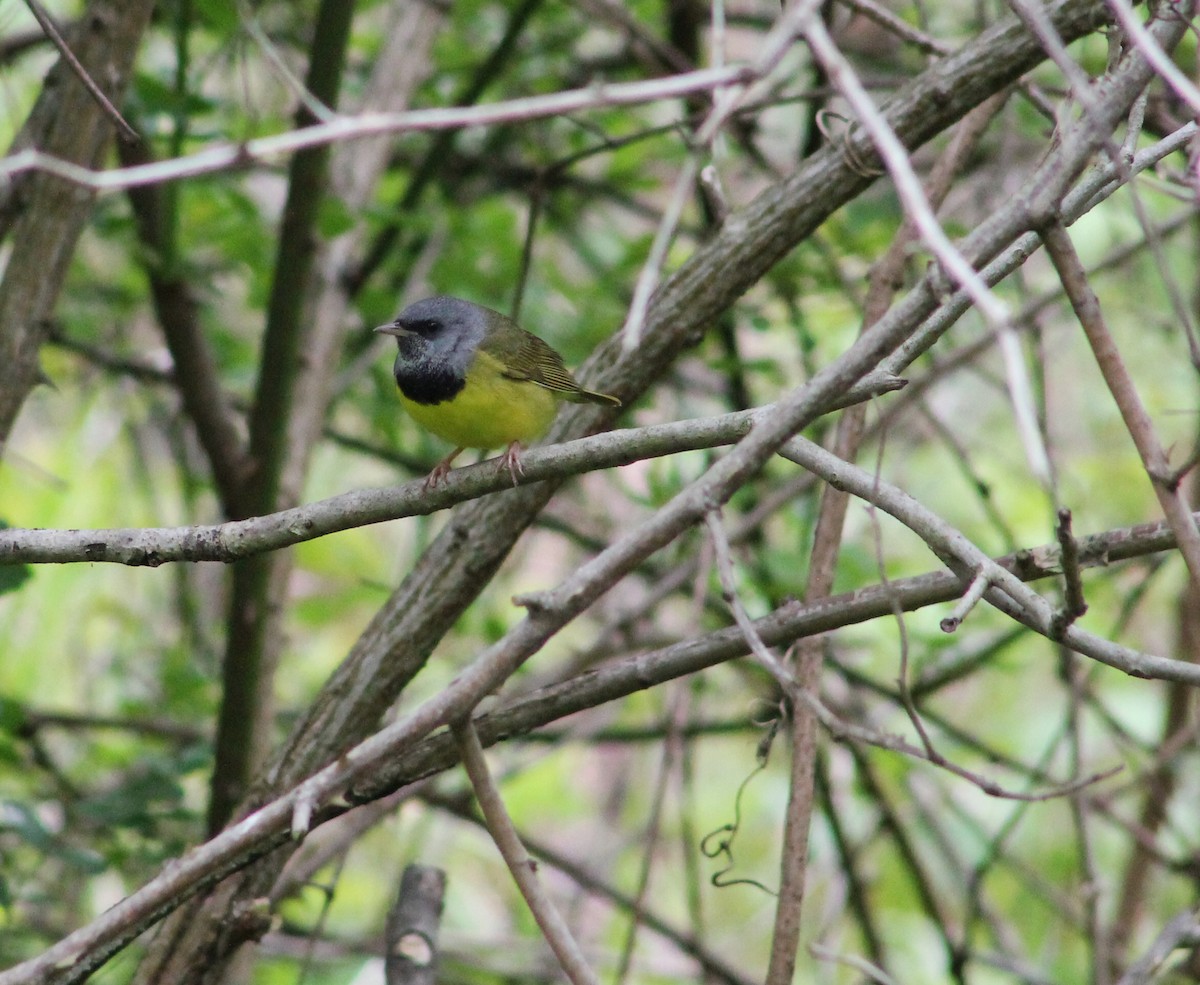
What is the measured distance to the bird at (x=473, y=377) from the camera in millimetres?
4055

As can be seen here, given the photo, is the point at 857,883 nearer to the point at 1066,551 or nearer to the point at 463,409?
the point at 463,409

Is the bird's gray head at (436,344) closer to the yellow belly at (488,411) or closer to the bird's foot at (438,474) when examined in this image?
the yellow belly at (488,411)

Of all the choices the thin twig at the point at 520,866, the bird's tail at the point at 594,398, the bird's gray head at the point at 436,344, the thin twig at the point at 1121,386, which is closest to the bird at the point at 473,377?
the bird's gray head at the point at 436,344

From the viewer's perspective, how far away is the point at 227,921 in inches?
129

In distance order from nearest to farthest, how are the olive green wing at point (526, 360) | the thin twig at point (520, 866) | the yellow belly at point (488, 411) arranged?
the thin twig at point (520, 866), the yellow belly at point (488, 411), the olive green wing at point (526, 360)

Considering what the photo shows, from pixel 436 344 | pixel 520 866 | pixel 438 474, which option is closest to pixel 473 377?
pixel 436 344

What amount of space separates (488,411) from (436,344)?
413 millimetres

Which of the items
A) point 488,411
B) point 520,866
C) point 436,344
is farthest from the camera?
point 436,344

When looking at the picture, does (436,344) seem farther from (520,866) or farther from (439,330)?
(520,866)

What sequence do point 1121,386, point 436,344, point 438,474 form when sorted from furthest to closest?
point 436,344, point 438,474, point 1121,386

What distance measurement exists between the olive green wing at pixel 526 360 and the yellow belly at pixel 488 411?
0.11ft

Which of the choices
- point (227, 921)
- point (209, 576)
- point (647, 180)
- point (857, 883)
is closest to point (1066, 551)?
point (227, 921)

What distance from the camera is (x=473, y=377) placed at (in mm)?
4121

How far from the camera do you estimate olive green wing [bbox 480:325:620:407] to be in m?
4.22
